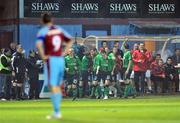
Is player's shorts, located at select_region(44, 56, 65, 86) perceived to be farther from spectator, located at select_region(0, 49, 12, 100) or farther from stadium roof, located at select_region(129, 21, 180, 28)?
stadium roof, located at select_region(129, 21, 180, 28)

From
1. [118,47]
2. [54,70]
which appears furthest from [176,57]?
[54,70]

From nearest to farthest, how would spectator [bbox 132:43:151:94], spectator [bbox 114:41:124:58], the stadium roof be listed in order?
Answer: spectator [bbox 132:43:151:94]
spectator [bbox 114:41:124:58]
the stadium roof

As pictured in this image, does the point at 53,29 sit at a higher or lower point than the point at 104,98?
higher

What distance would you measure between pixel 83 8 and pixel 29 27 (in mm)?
2989

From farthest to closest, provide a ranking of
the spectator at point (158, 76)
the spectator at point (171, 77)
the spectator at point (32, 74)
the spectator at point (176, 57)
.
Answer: the spectator at point (176, 57) < the spectator at point (171, 77) < the spectator at point (158, 76) < the spectator at point (32, 74)

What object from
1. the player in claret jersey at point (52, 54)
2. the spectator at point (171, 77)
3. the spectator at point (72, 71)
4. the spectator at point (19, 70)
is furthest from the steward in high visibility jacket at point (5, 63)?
the player in claret jersey at point (52, 54)

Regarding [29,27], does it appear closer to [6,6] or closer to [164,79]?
[6,6]

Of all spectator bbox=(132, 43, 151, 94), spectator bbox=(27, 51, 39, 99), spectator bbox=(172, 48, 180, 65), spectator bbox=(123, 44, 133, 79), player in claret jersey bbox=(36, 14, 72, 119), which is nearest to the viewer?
player in claret jersey bbox=(36, 14, 72, 119)

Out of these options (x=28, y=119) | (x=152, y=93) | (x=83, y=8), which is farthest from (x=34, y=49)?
(x=28, y=119)

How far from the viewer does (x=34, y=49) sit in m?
29.9

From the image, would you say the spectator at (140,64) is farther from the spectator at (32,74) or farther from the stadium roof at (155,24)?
the spectator at (32,74)

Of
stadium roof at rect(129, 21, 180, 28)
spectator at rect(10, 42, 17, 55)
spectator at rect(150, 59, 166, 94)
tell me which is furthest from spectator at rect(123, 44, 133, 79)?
spectator at rect(10, 42, 17, 55)

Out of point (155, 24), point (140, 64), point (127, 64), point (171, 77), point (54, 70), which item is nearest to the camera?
point (54, 70)

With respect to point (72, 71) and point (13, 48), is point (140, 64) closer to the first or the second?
point (72, 71)
